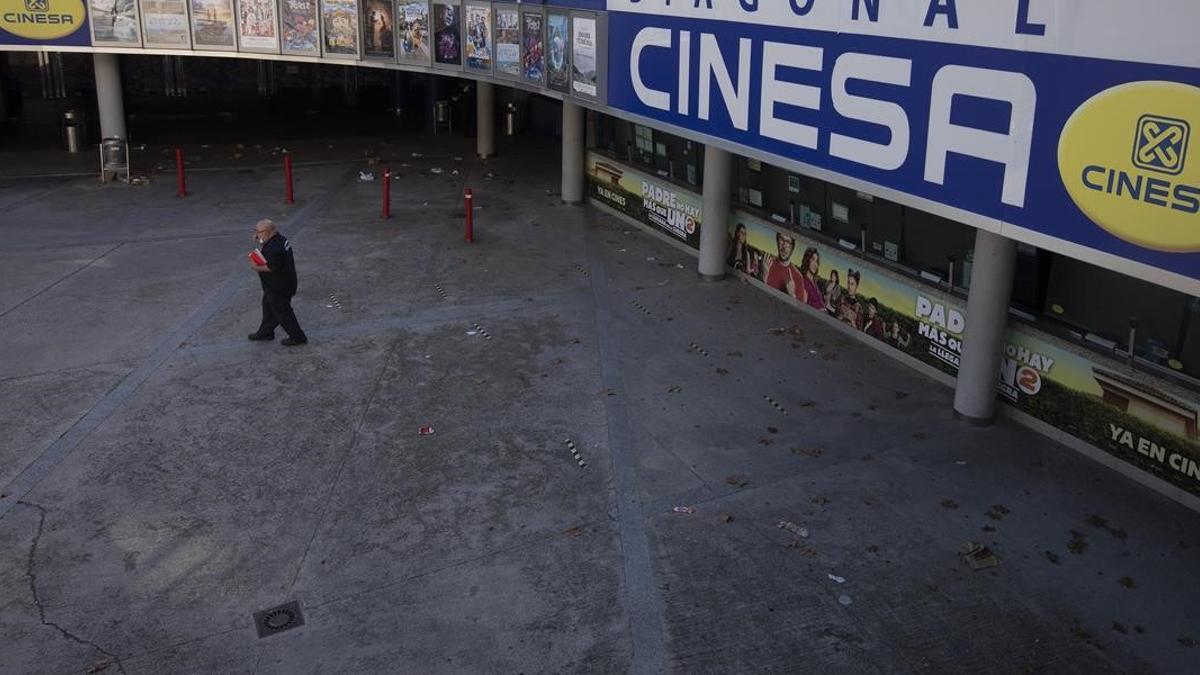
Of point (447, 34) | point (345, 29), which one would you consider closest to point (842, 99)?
point (447, 34)

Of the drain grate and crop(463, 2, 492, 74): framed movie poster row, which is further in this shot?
crop(463, 2, 492, 74): framed movie poster row

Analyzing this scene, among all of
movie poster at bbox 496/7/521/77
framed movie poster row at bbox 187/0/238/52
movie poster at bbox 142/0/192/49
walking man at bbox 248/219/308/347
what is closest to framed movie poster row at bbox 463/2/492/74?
movie poster at bbox 496/7/521/77

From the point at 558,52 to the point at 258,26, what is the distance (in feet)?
28.6

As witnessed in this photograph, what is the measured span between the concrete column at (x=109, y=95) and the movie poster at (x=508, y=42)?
31.6 ft

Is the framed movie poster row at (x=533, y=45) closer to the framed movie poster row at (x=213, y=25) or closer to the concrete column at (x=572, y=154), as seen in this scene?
the concrete column at (x=572, y=154)

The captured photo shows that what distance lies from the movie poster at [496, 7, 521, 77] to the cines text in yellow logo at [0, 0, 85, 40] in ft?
→ 32.3

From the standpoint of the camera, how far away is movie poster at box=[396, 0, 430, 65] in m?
21.0

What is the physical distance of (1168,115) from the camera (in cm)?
731

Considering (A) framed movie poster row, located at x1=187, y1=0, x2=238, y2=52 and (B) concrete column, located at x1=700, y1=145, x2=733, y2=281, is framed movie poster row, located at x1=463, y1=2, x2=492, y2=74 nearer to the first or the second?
(A) framed movie poster row, located at x1=187, y1=0, x2=238, y2=52

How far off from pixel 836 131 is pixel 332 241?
10052mm

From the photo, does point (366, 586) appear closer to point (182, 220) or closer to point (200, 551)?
point (200, 551)

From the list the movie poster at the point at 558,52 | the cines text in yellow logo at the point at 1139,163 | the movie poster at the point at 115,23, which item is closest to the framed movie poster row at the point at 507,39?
the movie poster at the point at 558,52

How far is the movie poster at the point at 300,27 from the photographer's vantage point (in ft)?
72.7

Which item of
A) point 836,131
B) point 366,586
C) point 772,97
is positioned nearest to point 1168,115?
point 836,131
